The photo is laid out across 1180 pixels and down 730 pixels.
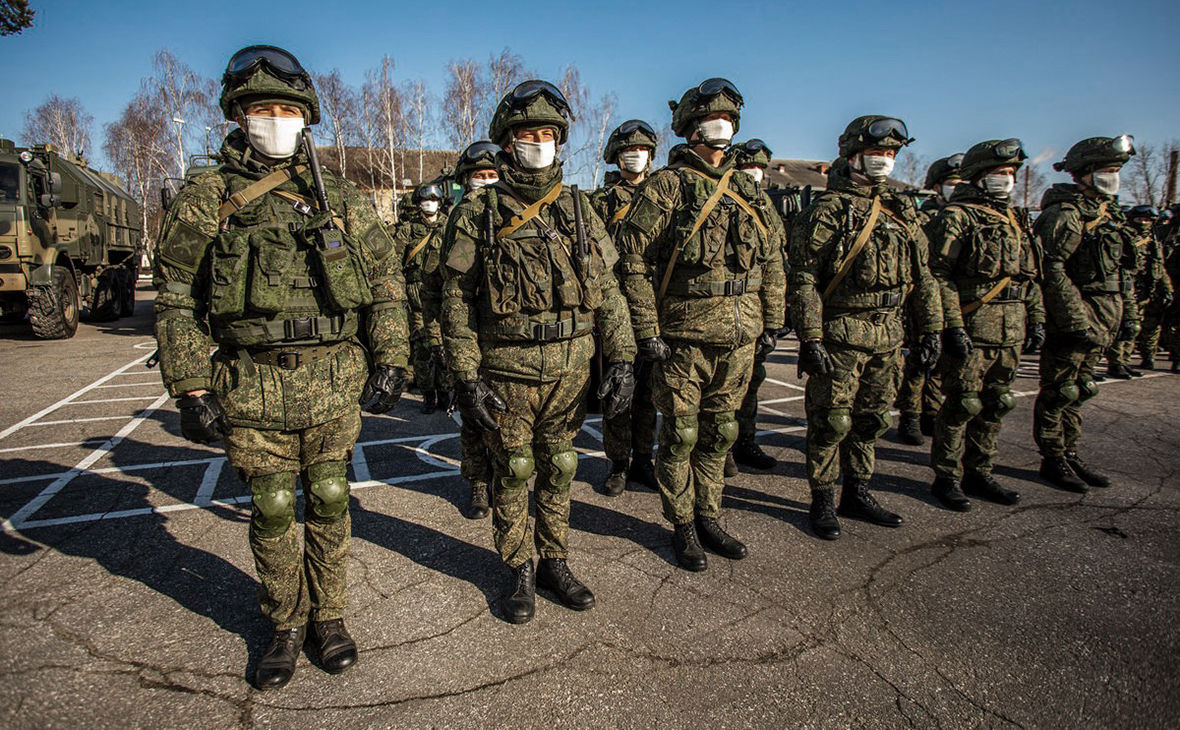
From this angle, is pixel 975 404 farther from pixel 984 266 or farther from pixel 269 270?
pixel 269 270

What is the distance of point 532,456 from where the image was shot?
123 inches

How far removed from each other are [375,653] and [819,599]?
6.89 ft

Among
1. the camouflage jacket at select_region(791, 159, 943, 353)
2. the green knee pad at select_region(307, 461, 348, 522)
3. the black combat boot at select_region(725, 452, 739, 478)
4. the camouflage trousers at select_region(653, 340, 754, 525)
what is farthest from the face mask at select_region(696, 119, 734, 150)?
the green knee pad at select_region(307, 461, 348, 522)

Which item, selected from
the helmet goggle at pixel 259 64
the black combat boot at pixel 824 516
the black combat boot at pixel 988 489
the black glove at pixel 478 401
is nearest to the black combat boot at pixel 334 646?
the black glove at pixel 478 401

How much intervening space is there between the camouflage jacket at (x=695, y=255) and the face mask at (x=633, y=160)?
259cm

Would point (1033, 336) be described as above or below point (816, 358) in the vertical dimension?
above

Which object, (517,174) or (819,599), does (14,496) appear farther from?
(819,599)

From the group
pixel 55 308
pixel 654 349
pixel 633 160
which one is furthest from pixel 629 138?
pixel 55 308

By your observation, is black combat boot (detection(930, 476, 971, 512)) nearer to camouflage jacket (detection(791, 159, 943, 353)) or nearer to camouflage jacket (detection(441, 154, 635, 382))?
camouflage jacket (detection(791, 159, 943, 353))

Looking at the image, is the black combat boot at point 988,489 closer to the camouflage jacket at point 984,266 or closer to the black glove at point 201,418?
the camouflage jacket at point 984,266

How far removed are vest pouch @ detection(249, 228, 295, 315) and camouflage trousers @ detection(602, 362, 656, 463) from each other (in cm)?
261

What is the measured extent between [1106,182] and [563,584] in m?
5.05

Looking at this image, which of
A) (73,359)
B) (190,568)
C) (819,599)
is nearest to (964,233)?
(819,599)

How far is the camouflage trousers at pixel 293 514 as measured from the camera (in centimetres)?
256
